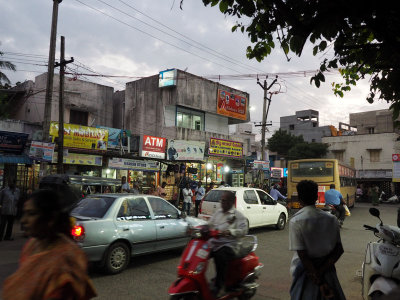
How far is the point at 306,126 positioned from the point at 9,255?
51447 millimetres

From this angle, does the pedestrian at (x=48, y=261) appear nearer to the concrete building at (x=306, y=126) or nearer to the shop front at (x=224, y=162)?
the shop front at (x=224, y=162)

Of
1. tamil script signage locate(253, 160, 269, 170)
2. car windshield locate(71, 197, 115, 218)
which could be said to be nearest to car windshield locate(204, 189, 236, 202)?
car windshield locate(71, 197, 115, 218)

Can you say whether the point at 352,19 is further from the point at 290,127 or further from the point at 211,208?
the point at 290,127

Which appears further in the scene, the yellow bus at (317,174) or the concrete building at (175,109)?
the concrete building at (175,109)

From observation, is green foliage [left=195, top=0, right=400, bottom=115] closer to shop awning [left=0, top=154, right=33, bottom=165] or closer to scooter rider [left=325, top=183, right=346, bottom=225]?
scooter rider [left=325, top=183, right=346, bottom=225]

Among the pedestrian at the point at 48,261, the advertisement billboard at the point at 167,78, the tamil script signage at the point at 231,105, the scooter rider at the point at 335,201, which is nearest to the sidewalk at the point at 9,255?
the pedestrian at the point at 48,261

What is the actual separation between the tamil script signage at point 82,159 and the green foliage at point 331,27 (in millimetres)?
12857

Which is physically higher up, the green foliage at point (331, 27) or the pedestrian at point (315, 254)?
the green foliage at point (331, 27)

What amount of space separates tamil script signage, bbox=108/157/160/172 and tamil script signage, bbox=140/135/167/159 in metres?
0.46

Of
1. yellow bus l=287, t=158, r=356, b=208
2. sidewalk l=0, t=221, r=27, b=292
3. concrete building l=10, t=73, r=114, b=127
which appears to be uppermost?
concrete building l=10, t=73, r=114, b=127

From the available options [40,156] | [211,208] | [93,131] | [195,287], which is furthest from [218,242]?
[93,131]

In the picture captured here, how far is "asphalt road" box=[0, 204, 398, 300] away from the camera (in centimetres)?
551

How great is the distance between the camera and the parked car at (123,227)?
246 inches

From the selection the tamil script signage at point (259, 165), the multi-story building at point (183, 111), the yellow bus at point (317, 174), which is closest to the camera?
the yellow bus at point (317, 174)
